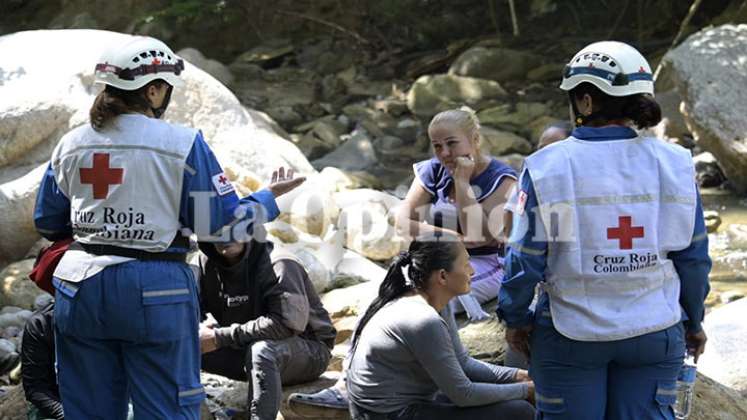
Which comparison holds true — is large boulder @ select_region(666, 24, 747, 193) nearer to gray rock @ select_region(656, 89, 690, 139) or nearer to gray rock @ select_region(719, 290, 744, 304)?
gray rock @ select_region(656, 89, 690, 139)

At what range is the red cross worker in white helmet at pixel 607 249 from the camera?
2793 mm

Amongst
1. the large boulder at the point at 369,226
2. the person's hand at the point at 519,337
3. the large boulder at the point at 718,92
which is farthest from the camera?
the large boulder at the point at 718,92

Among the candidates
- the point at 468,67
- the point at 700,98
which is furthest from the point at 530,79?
the point at 700,98

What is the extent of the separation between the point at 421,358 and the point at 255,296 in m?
0.87

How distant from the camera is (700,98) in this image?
952 cm

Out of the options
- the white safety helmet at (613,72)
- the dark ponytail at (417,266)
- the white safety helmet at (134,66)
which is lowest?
the dark ponytail at (417,266)

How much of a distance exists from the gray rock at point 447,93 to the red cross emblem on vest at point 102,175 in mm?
9979

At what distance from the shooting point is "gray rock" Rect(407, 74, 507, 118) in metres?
12.9

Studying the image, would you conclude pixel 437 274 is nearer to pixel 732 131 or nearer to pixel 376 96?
pixel 732 131

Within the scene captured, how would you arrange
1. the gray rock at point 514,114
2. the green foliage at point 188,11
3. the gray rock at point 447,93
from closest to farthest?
the gray rock at point 514,114
the gray rock at point 447,93
the green foliage at point 188,11

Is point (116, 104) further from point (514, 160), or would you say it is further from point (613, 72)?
point (514, 160)

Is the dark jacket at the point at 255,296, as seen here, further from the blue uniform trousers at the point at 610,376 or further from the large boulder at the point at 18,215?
the large boulder at the point at 18,215

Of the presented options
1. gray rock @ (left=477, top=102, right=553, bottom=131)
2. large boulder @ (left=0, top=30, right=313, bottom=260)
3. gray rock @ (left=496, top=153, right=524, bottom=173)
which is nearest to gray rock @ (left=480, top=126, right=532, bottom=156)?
gray rock @ (left=496, top=153, right=524, bottom=173)

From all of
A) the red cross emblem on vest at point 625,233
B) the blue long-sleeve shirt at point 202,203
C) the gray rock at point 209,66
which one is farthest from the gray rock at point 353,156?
the red cross emblem on vest at point 625,233
